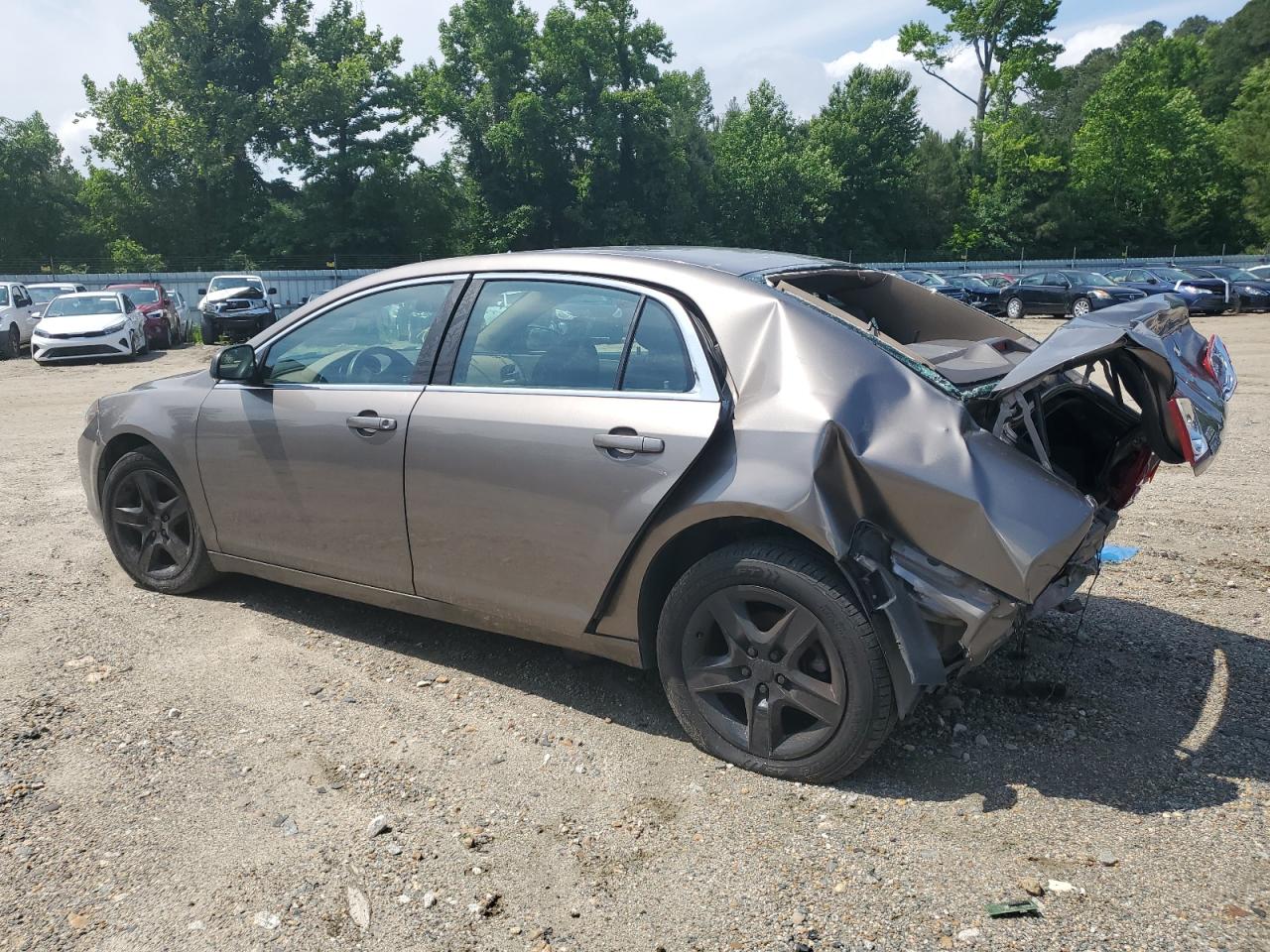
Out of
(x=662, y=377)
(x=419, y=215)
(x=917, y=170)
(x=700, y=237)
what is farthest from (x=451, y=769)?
(x=917, y=170)

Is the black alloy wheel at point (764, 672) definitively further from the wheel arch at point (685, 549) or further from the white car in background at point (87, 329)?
the white car in background at point (87, 329)

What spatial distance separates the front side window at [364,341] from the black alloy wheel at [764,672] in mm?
1691

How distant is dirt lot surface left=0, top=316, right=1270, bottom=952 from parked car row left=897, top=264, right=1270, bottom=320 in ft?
89.6

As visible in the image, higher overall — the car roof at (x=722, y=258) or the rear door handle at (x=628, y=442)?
the car roof at (x=722, y=258)

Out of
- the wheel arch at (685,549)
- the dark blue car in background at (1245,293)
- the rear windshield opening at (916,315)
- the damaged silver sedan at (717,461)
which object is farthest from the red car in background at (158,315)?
the dark blue car in background at (1245,293)

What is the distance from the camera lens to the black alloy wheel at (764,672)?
3.09 metres

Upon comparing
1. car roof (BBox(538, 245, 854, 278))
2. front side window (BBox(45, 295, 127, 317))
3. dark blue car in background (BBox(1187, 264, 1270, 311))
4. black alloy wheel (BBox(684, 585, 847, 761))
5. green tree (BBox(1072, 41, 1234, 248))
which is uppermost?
green tree (BBox(1072, 41, 1234, 248))

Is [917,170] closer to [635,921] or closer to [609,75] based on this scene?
[609,75]

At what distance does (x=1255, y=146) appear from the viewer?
57719 millimetres

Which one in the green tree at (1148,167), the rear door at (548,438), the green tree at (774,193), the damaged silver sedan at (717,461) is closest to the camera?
the damaged silver sedan at (717,461)

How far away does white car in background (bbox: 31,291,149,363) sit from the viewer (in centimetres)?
1961

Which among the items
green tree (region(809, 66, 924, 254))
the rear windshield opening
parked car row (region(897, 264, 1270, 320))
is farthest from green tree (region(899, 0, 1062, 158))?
the rear windshield opening

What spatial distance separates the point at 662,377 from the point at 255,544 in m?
2.26

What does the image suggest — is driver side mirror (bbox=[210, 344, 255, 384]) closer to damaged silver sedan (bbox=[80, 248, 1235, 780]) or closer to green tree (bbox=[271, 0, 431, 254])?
damaged silver sedan (bbox=[80, 248, 1235, 780])
